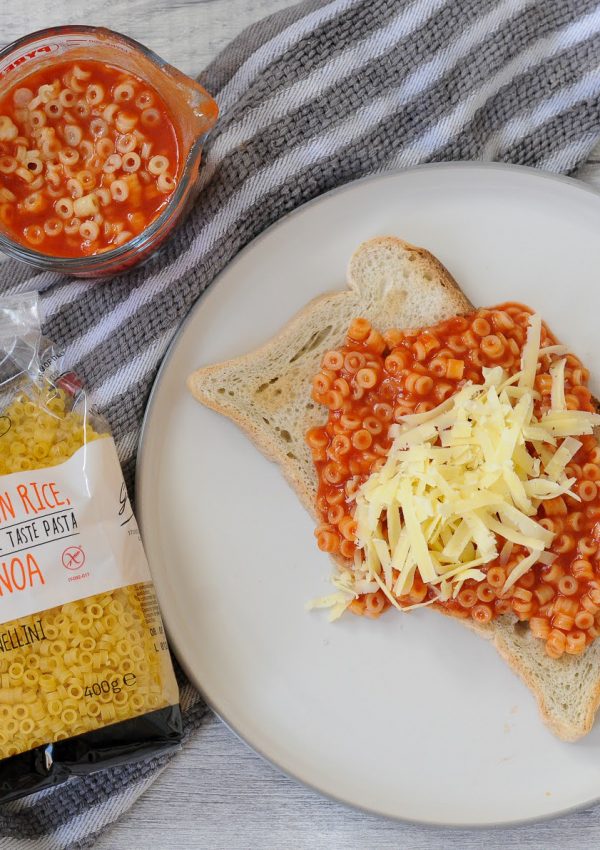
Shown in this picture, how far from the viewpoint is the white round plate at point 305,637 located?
7.42ft

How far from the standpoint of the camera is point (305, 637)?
229 centimetres

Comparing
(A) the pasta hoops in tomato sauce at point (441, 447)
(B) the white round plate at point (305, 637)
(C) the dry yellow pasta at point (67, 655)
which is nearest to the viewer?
(C) the dry yellow pasta at point (67, 655)

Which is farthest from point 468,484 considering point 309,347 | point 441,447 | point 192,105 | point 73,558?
point 192,105

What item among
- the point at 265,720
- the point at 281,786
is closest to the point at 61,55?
the point at 265,720

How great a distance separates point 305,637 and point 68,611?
2.09 feet

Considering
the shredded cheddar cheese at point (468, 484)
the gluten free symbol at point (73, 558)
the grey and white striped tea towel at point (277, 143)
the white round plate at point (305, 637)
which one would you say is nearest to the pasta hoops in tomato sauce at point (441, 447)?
the shredded cheddar cheese at point (468, 484)

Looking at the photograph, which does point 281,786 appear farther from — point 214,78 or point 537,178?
point 214,78

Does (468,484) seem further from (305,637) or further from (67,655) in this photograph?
(67,655)

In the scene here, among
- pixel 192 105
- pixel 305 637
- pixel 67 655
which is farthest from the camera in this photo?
pixel 305 637

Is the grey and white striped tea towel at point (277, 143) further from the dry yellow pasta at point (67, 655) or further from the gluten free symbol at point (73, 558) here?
the gluten free symbol at point (73, 558)

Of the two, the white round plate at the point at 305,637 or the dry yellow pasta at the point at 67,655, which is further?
the white round plate at the point at 305,637

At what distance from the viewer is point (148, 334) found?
91.4 inches

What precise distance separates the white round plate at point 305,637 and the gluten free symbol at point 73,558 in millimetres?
242

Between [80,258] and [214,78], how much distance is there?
69cm
